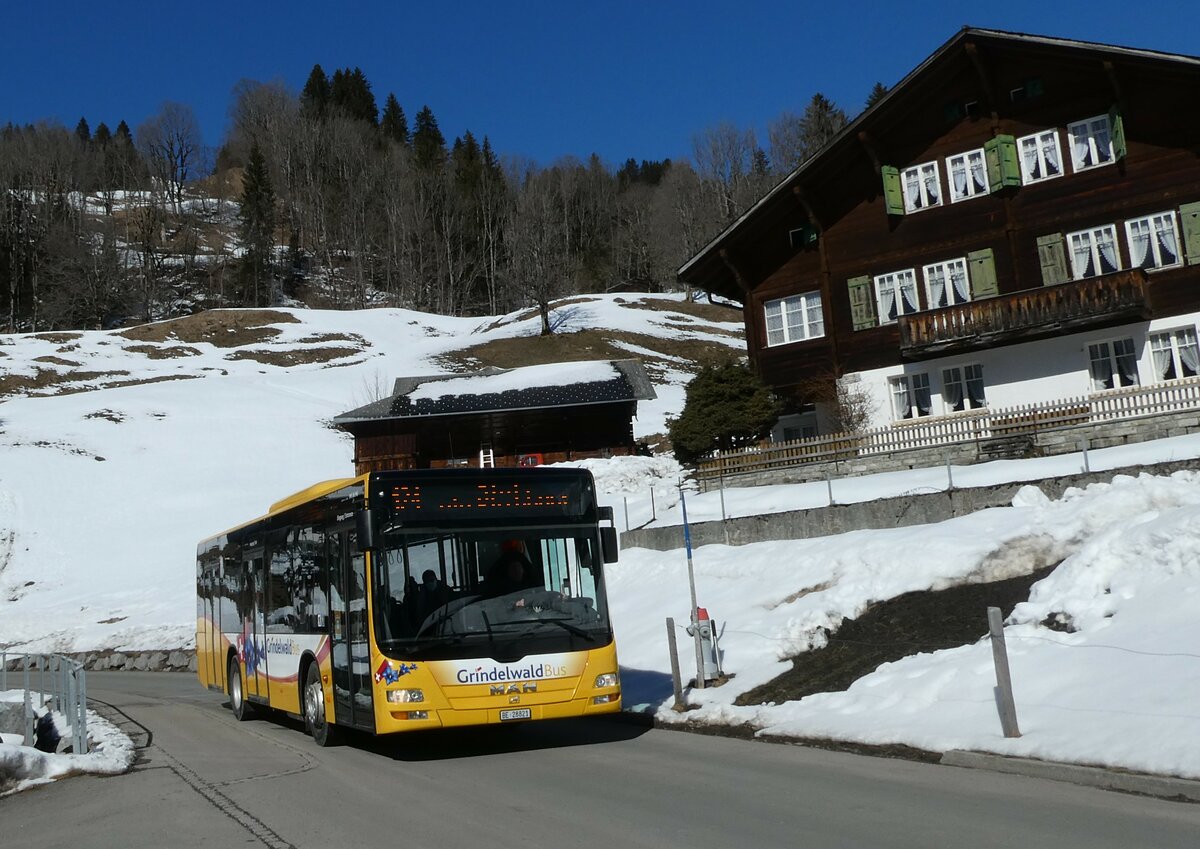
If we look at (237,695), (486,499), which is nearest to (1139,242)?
(486,499)

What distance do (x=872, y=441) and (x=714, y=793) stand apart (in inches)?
816

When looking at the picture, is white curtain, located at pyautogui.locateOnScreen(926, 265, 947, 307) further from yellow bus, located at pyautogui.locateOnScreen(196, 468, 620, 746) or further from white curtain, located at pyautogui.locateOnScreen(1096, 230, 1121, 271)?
yellow bus, located at pyautogui.locateOnScreen(196, 468, 620, 746)

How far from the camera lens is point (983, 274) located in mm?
34719

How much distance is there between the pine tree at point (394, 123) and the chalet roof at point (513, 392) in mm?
95401

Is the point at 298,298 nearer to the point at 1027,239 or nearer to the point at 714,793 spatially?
the point at 1027,239

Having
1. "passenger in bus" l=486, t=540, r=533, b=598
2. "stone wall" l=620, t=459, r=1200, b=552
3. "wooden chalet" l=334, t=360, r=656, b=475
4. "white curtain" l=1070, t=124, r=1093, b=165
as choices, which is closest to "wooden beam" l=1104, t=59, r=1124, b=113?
"white curtain" l=1070, t=124, r=1093, b=165

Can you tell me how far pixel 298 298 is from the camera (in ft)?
406

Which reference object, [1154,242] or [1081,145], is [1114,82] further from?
[1154,242]

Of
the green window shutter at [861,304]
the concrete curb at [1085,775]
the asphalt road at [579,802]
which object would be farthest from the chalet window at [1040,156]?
the concrete curb at [1085,775]

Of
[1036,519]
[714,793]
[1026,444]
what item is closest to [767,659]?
[1036,519]

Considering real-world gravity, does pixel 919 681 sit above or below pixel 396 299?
below

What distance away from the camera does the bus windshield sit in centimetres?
1159

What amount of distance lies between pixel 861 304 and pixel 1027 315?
5674 millimetres

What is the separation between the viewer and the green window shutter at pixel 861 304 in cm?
3656
